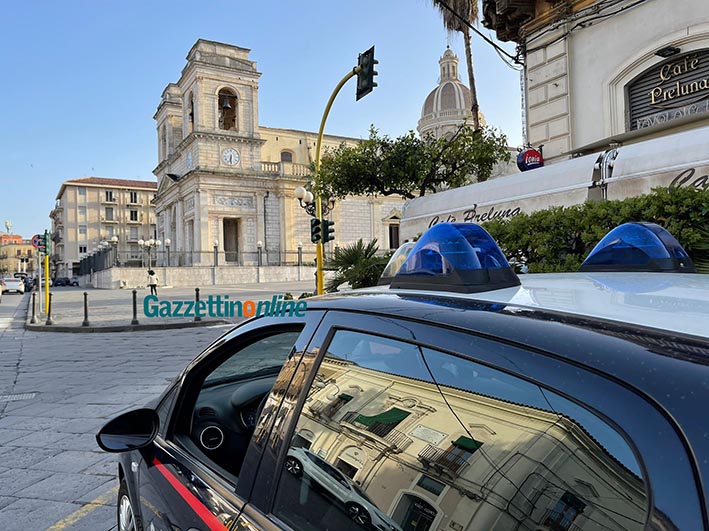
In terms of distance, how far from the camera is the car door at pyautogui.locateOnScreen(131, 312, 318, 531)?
130 centimetres

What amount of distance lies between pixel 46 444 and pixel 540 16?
445 inches

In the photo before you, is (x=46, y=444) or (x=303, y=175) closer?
(x=46, y=444)

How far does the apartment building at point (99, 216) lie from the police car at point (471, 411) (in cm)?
7689

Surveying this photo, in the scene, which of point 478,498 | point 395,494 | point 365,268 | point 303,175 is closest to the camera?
point 478,498

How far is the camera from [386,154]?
1259 cm

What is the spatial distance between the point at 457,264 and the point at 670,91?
369 inches

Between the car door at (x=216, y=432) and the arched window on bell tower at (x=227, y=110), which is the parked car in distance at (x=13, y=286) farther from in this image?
the car door at (x=216, y=432)

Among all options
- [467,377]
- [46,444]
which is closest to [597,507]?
[467,377]

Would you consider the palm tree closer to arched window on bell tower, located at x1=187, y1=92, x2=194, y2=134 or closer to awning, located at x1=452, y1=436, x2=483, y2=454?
awning, located at x1=452, y1=436, x2=483, y2=454

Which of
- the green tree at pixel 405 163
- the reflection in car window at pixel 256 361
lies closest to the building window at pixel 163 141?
the green tree at pixel 405 163

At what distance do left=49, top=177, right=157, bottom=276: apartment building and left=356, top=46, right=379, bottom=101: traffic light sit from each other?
2659 inches

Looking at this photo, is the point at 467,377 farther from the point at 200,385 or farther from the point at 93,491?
the point at 93,491

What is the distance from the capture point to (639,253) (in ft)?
5.78

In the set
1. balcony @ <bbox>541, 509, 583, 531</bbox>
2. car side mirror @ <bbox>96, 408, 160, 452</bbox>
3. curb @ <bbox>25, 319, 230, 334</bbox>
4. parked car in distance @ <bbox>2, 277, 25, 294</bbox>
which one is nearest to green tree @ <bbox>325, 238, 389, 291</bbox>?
curb @ <bbox>25, 319, 230, 334</bbox>
